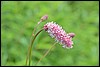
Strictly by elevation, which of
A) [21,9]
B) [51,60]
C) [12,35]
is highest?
[21,9]

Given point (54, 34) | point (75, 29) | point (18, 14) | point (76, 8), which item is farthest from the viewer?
point (76, 8)

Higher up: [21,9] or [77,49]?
[21,9]

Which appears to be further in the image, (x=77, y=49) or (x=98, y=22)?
(x=98, y=22)

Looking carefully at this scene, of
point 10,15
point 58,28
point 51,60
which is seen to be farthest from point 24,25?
point 58,28

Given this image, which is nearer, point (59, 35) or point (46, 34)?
point (59, 35)

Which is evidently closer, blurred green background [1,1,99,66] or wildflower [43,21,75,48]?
wildflower [43,21,75,48]

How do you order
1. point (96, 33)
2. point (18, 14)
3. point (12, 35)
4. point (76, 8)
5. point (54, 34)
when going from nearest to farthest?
point (54, 34)
point (12, 35)
point (18, 14)
point (96, 33)
point (76, 8)

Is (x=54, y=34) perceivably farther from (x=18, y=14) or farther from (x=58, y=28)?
(x=18, y=14)

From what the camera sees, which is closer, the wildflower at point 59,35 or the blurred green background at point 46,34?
the wildflower at point 59,35
